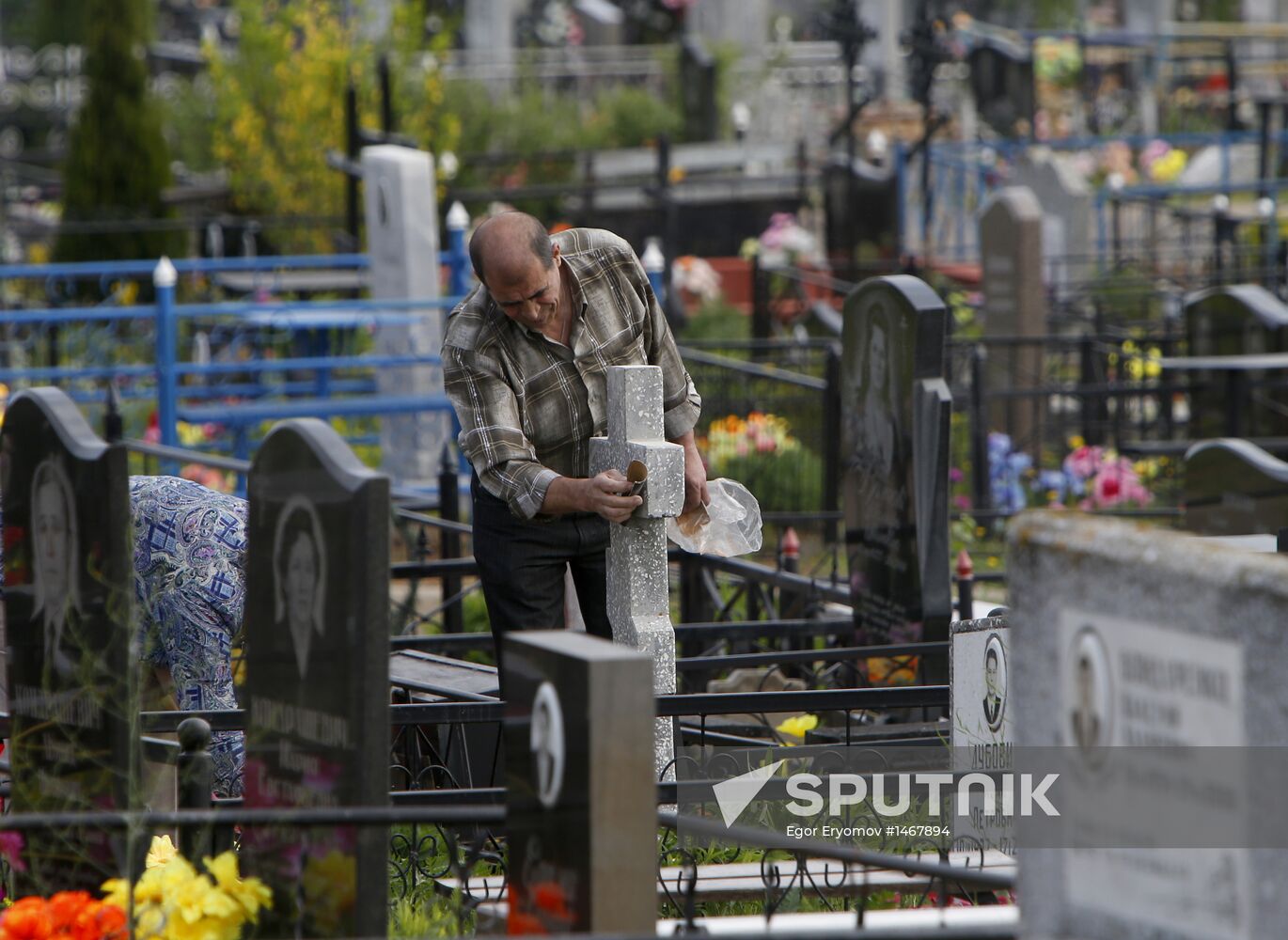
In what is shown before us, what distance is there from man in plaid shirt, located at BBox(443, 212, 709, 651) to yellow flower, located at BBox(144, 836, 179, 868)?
39.8 inches

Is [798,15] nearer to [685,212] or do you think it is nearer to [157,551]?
[685,212]

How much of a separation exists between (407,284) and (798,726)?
684 centimetres

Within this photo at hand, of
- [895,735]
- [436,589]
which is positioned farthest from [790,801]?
[436,589]

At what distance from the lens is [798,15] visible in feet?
140

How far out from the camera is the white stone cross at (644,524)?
14.3ft

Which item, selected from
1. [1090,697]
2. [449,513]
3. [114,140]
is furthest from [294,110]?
[1090,697]

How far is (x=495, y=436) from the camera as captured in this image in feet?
14.4

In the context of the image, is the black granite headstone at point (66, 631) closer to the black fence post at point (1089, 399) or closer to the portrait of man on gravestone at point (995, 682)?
the portrait of man on gravestone at point (995, 682)

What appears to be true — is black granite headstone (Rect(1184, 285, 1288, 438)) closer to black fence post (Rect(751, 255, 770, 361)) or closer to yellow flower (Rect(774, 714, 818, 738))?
black fence post (Rect(751, 255, 770, 361))

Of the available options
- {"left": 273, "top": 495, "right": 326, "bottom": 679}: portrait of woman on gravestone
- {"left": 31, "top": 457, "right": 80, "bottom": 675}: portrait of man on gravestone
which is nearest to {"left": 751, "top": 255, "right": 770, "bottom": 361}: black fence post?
{"left": 31, "top": 457, "right": 80, "bottom": 675}: portrait of man on gravestone

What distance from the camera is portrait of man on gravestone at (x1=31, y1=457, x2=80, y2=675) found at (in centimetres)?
381

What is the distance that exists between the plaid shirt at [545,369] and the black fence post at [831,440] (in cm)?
486

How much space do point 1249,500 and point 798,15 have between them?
37.0 m

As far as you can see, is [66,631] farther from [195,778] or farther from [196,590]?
[196,590]
